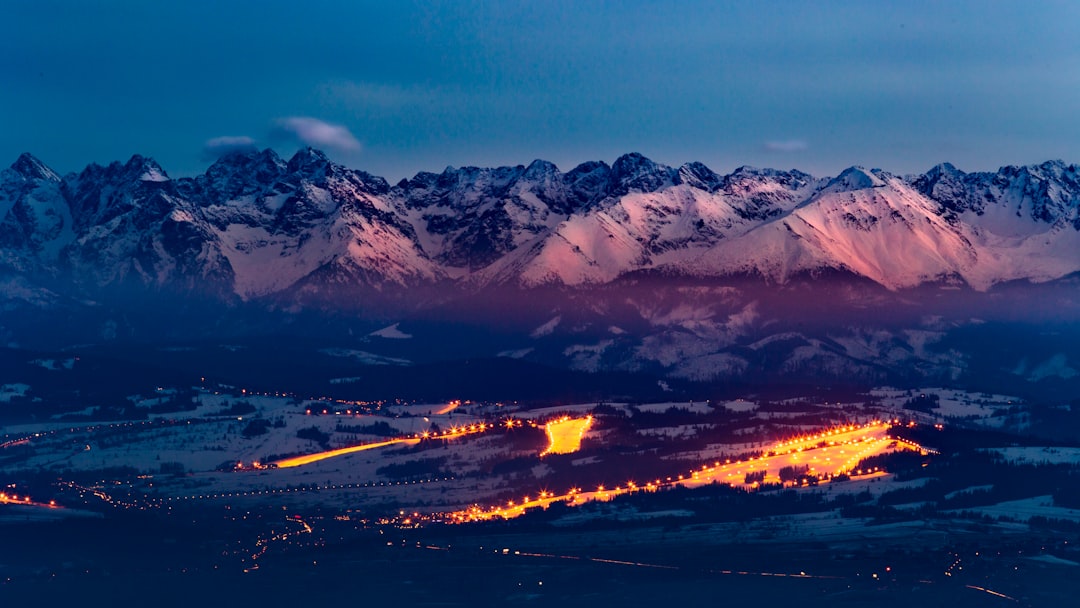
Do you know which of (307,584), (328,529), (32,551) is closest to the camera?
(307,584)

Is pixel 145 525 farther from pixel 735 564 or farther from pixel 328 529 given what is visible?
pixel 735 564

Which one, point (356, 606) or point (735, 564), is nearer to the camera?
point (356, 606)

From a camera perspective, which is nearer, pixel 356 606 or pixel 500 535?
pixel 356 606

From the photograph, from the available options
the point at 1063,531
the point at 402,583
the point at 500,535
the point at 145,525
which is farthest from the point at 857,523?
the point at 145,525

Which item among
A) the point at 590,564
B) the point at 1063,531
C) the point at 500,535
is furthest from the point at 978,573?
the point at 500,535

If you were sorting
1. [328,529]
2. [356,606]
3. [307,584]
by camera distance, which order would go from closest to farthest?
1. [356,606]
2. [307,584]
3. [328,529]

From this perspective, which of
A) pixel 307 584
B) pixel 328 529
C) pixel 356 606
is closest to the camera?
pixel 356 606

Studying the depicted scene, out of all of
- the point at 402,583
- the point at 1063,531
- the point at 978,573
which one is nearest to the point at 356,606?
the point at 402,583

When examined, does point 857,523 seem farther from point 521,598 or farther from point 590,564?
point 521,598
